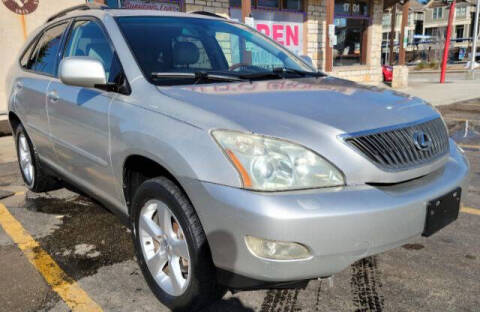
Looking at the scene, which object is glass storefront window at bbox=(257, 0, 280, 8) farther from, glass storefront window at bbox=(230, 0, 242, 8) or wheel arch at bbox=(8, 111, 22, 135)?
wheel arch at bbox=(8, 111, 22, 135)

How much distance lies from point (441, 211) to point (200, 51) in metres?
2.06

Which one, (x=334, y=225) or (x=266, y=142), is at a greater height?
(x=266, y=142)

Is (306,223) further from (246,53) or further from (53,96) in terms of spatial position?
(53,96)

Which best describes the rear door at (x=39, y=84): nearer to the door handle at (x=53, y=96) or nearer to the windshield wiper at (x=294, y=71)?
the door handle at (x=53, y=96)

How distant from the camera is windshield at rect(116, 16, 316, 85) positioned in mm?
2721

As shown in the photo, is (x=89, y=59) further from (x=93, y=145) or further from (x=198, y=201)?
(x=198, y=201)

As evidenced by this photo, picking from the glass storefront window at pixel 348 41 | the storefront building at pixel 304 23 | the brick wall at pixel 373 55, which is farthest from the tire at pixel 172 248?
the brick wall at pixel 373 55

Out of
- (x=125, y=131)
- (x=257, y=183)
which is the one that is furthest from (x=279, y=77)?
(x=257, y=183)

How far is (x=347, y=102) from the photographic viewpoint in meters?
2.33

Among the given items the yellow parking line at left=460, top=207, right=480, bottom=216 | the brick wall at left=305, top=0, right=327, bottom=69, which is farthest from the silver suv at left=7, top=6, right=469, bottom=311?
the brick wall at left=305, top=0, right=327, bottom=69

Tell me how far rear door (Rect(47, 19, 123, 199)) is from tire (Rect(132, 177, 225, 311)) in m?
0.47

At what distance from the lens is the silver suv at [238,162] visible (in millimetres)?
1826

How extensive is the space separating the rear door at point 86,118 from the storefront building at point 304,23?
19.4 ft

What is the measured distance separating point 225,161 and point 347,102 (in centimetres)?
86
